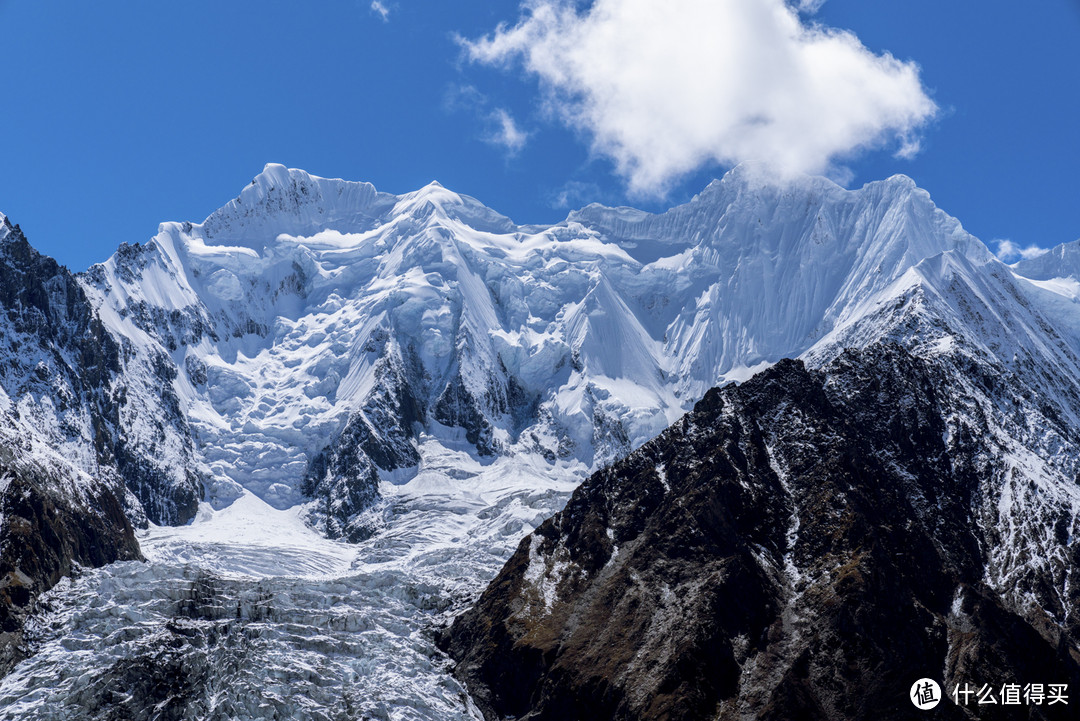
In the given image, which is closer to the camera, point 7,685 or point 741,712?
point 741,712

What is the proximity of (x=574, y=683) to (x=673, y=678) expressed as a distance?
18666mm

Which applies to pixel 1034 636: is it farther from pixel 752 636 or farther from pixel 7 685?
pixel 7 685

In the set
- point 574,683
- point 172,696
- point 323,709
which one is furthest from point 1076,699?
point 172,696

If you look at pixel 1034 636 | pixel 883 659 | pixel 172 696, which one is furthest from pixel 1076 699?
pixel 172 696

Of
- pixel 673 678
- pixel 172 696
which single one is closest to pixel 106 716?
pixel 172 696

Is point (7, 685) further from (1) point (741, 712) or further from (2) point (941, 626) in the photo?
(2) point (941, 626)

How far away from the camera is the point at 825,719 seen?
17888 cm

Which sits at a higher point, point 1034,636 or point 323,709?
point 1034,636

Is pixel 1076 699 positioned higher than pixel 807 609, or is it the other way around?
pixel 807 609

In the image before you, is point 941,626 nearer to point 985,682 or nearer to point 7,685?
point 985,682

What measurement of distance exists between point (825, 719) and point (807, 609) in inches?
908

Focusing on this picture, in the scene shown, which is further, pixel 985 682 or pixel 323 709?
pixel 323 709

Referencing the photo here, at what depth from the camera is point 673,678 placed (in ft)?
616

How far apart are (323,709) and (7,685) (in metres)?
51.9
